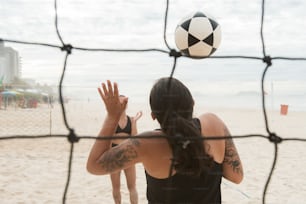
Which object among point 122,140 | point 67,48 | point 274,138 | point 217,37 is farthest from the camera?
point 122,140

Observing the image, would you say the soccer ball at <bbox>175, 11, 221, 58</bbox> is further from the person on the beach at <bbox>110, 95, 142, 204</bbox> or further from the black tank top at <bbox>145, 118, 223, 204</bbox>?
the black tank top at <bbox>145, 118, 223, 204</bbox>

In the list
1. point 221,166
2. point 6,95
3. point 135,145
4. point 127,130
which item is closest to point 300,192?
point 127,130

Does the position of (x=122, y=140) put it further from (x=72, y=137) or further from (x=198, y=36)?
(x=72, y=137)

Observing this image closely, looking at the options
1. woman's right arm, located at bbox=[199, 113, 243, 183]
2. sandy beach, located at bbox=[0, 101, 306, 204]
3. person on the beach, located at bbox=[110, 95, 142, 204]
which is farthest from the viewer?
sandy beach, located at bbox=[0, 101, 306, 204]

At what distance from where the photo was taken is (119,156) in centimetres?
142

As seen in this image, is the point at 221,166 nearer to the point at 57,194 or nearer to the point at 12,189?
the point at 57,194

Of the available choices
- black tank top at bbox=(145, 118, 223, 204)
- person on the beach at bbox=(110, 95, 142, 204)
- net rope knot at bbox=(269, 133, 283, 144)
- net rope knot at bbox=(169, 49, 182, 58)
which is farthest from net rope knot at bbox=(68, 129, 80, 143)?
person on the beach at bbox=(110, 95, 142, 204)

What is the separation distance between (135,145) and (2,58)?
16.8m

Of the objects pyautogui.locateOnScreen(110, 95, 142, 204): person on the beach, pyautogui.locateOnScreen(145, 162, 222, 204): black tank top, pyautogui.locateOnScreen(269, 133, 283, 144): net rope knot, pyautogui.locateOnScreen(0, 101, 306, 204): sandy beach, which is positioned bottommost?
pyautogui.locateOnScreen(0, 101, 306, 204): sandy beach

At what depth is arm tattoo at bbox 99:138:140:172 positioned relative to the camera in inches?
54.7

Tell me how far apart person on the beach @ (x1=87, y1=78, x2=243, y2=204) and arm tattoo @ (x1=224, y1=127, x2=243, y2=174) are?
0.18 ft

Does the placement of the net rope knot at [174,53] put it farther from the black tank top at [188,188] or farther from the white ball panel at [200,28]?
the white ball panel at [200,28]

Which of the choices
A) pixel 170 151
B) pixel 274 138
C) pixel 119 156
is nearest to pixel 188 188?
pixel 170 151

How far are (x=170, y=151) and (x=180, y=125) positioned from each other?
12 cm
